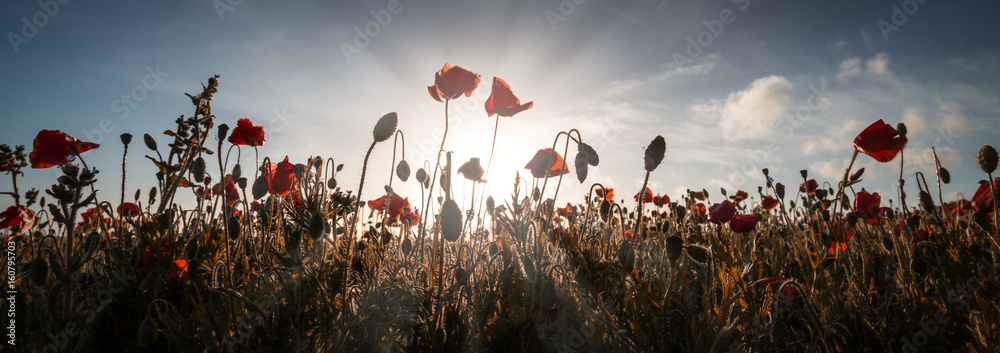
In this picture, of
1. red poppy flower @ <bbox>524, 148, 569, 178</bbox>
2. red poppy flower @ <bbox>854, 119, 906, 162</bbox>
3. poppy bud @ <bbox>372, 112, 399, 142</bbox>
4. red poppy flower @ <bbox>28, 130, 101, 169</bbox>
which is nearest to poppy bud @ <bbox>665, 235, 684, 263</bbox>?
red poppy flower @ <bbox>524, 148, 569, 178</bbox>

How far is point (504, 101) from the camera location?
8.07 ft

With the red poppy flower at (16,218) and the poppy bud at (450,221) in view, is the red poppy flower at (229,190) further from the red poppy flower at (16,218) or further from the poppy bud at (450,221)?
the poppy bud at (450,221)

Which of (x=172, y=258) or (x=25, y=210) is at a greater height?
(x=25, y=210)

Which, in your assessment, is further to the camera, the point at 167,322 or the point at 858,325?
the point at 858,325

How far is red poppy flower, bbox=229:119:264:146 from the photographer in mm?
2562

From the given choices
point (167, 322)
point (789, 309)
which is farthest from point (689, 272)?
point (167, 322)

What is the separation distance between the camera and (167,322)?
1.60 meters

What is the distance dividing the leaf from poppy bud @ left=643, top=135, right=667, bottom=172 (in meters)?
1.27

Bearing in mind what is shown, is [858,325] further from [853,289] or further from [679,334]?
[679,334]

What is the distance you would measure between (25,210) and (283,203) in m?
1.83

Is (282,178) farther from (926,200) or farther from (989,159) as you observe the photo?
(926,200)

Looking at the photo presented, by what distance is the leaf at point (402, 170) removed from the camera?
2.26 metres

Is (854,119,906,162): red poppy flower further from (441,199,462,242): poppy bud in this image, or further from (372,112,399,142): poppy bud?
(372,112,399,142): poppy bud
